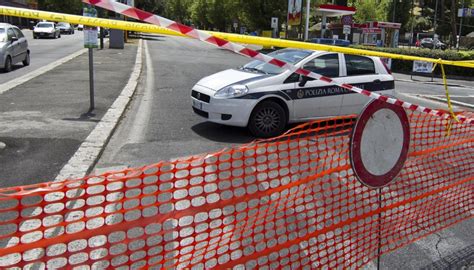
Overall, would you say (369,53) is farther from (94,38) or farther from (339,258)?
(94,38)

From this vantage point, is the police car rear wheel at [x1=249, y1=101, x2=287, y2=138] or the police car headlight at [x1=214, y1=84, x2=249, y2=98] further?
the police car rear wheel at [x1=249, y1=101, x2=287, y2=138]

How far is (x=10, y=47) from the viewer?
1598cm

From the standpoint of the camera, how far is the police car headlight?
7.37 m

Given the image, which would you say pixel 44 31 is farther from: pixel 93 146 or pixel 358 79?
pixel 358 79

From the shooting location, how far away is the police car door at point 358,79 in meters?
8.18

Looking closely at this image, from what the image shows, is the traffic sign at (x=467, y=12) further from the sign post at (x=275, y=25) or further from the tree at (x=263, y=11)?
the tree at (x=263, y=11)

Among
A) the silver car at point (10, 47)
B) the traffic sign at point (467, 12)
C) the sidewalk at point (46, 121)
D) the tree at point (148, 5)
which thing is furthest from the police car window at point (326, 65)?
the tree at point (148, 5)

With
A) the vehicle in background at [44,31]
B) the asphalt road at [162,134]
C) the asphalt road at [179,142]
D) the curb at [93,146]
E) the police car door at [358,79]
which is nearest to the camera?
the asphalt road at [179,142]

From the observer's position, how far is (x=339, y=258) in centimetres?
352

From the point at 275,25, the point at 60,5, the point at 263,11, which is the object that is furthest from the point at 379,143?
the point at 60,5

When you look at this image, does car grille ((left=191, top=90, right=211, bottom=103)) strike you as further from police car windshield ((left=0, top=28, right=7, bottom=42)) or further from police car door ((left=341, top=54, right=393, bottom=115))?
police car windshield ((left=0, top=28, right=7, bottom=42))

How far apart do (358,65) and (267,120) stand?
2.17 m

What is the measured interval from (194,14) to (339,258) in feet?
303

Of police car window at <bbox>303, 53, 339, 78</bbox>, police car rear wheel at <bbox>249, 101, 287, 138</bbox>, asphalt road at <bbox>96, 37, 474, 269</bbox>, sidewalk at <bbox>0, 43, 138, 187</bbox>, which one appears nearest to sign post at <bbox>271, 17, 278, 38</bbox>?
asphalt road at <bbox>96, 37, 474, 269</bbox>
